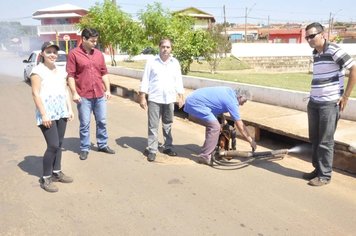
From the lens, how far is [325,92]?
4340 millimetres

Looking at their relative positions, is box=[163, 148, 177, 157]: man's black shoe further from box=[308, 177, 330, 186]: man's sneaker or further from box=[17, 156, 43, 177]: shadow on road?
box=[308, 177, 330, 186]: man's sneaker

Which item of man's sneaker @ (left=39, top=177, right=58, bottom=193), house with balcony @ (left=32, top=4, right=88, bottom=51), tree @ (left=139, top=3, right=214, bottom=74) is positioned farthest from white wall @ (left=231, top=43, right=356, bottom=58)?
man's sneaker @ (left=39, top=177, right=58, bottom=193)

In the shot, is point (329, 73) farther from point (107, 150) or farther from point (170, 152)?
point (107, 150)

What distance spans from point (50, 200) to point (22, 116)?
5390mm

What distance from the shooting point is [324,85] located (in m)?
4.34

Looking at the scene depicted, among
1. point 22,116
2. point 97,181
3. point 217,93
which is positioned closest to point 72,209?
point 97,181

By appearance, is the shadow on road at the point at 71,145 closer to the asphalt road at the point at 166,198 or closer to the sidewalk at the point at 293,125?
the asphalt road at the point at 166,198

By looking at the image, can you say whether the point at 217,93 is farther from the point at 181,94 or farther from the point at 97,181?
the point at 97,181

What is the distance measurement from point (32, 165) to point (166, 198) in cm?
221

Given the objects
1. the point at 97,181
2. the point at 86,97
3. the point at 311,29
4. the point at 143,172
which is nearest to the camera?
the point at 311,29

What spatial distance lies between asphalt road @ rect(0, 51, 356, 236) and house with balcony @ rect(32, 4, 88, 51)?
45.4 meters

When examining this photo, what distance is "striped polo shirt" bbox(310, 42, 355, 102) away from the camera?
420 cm

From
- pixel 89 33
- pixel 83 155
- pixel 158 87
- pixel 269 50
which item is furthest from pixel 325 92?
pixel 269 50

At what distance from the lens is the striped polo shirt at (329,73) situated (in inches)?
165
